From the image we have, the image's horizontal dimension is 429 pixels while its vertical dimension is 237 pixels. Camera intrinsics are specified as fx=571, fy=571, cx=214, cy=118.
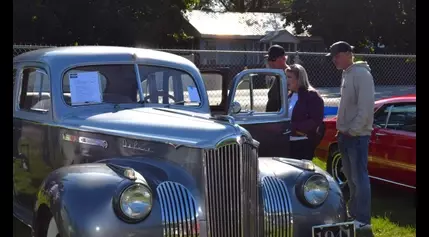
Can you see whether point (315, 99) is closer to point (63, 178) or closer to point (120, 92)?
point (120, 92)

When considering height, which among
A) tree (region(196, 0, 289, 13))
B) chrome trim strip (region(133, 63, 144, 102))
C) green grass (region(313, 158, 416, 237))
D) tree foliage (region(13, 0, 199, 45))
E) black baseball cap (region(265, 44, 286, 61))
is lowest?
green grass (region(313, 158, 416, 237))

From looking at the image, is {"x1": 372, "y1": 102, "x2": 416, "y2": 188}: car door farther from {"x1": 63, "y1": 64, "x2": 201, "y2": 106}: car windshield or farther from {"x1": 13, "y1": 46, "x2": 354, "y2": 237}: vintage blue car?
{"x1": 63, "y1": 64, "x2": 201, "y2": 106}: car windshield

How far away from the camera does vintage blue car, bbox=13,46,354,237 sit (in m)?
3.97

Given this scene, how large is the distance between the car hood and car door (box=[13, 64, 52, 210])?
20.0 inches

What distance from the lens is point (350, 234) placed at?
169 inches

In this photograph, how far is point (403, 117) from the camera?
7.81 meters

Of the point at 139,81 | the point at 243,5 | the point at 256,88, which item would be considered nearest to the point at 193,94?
the point at 139,81

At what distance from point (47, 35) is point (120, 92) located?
22.8 meters

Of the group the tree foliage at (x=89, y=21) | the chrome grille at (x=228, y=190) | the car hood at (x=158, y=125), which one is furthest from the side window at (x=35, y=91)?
the tree foliage at (x=89, y=21)

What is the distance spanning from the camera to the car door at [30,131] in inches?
218

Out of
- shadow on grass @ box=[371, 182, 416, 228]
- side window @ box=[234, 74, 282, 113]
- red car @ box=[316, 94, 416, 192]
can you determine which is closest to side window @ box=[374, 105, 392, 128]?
red car @ box=[316, 94, 416, 192]

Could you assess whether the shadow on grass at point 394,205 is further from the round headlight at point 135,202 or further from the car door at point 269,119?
the round headlight at point 135,202

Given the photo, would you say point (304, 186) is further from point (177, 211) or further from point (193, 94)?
point (193, 94)
